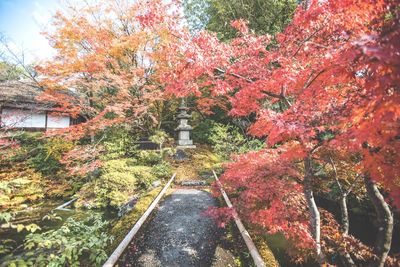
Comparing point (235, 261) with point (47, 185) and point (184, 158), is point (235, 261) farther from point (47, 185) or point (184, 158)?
point (47, 185)

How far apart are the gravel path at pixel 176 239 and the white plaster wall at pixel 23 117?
1295 centimetres

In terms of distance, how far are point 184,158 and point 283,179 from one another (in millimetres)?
7726

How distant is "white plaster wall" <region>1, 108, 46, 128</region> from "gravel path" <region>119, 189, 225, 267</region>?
42.5ft

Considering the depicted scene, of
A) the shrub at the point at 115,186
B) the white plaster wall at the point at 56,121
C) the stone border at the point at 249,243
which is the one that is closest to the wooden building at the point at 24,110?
the white plaster wall at the point at 56,121

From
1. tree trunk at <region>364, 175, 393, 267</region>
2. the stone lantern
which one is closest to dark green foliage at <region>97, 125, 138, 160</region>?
the stone lantern

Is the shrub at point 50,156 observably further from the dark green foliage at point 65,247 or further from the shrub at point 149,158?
the dark green foliage at point 65,247

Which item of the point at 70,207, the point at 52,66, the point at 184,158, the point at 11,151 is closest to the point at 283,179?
the point at 184,158

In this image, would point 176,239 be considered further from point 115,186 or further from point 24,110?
point 24,110

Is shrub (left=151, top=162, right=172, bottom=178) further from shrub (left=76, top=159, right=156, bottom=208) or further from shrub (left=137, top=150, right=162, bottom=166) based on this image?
shrub (left=137, top=150, right=162, bottom=166)

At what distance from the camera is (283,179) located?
5.64m

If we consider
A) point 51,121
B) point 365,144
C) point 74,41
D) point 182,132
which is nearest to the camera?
point 365,144

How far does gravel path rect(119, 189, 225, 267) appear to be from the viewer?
4242mm

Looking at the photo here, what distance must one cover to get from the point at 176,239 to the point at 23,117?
14.9 metres

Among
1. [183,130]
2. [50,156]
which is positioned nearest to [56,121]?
Answer: [50,156]
